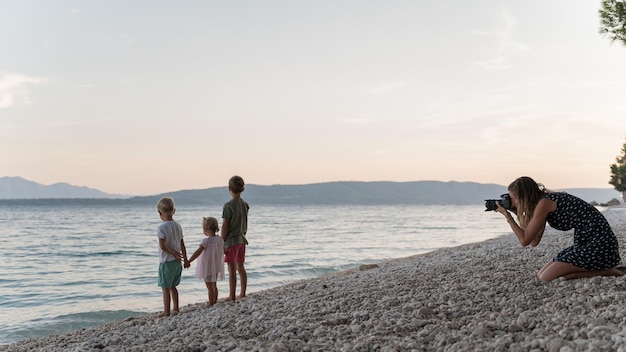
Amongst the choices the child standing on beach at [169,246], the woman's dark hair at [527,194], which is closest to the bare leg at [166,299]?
the child standing on beach at [169,246]

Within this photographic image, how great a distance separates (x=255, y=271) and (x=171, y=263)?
32.4ft

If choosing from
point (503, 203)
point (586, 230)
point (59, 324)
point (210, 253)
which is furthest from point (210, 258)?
point (586, 230)

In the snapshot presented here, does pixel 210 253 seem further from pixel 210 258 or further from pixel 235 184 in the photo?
pixel 235 184

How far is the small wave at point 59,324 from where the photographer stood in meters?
10.0

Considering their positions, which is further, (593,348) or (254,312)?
(254,312)

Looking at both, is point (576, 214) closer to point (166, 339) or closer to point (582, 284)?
point (582, 284)

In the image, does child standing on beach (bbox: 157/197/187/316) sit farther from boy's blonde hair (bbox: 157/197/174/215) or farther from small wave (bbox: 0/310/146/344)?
small wave (bbox: 0/310/146/344)

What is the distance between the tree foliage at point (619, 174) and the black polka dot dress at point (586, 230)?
232 ft

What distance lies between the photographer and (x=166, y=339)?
5.94 m

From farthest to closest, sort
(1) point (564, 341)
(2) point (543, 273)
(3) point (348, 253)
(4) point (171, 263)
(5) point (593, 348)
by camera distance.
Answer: (3) point (348, 253)
(4) point (171, 263)
(2) point (543, 273)
(1) point (564, 341)
(5) point (593, 348)

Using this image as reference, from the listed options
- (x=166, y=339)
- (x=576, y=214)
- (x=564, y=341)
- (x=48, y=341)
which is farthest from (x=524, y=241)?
(x=48, y=341)

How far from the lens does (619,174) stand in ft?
232

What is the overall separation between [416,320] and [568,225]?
8.44 feet

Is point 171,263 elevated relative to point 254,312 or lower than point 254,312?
elevated
